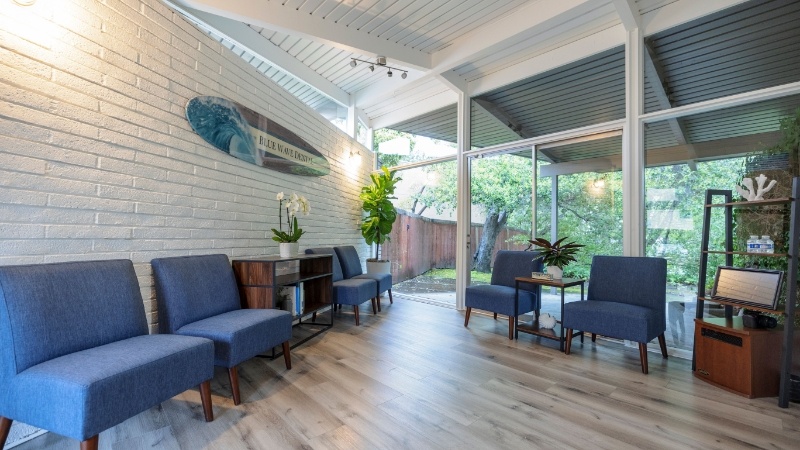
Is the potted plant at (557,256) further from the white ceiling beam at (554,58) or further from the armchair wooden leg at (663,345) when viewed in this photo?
the white ceiling beam at (554,58)

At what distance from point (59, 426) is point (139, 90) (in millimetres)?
1937

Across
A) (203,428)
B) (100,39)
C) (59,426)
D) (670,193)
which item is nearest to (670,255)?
(670,193)

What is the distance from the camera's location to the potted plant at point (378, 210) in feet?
18.0

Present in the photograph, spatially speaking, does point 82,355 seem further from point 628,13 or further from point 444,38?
point 628,13

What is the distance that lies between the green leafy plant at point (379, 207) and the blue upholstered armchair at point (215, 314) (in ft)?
9.67

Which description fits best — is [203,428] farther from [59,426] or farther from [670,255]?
[670,255]

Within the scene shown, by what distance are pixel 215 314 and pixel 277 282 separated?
598 millimetres

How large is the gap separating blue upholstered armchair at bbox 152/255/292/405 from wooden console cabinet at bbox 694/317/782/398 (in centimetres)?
315

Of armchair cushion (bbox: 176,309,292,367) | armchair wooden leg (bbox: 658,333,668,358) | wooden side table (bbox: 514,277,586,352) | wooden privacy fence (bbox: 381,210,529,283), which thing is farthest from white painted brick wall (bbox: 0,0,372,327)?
armchair wooden leg (bbox: 658,333,668,358)

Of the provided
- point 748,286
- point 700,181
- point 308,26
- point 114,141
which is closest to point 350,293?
point 114,141

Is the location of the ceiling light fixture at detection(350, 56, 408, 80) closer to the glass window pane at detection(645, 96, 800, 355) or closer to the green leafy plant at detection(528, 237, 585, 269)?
the green leafy plant at detection(528, 237, 585, 269)

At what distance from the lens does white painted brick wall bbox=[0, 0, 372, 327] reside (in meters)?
1.74

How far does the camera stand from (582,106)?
13.1 ft

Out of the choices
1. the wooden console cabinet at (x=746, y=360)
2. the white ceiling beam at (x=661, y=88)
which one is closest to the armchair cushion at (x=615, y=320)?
the wooden console cabinet at (x=746, y=360)
